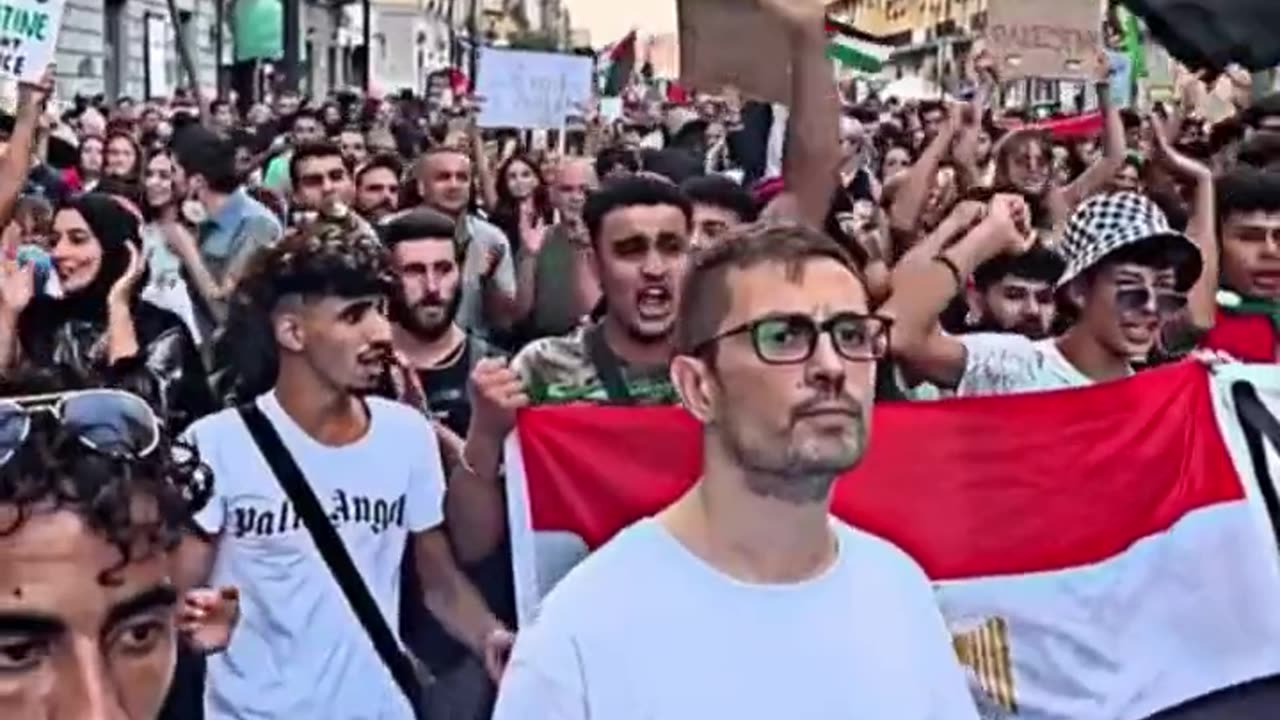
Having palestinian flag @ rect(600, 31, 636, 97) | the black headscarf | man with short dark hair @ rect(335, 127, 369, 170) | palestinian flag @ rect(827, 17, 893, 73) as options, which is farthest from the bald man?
palestinian flag @ rect(600, 31, 636, 97)

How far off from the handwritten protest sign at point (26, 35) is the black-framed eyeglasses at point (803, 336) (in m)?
4.77

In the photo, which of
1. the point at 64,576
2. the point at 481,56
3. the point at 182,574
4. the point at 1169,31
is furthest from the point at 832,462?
the point at 481,56

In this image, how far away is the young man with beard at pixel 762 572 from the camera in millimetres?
2975

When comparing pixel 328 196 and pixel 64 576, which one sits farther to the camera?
pixel 328 196

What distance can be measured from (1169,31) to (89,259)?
9.25 ft

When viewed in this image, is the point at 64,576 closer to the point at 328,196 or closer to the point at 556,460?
the point at 556,460

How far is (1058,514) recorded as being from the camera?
4.93m

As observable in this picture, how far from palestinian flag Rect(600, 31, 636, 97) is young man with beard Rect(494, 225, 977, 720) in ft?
68.6

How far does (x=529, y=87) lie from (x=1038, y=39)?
9.64 feet

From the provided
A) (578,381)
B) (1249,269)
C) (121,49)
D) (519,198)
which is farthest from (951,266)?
(121,49)

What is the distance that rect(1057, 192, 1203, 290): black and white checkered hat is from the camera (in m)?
5.36

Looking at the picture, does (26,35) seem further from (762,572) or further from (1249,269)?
(762,572)

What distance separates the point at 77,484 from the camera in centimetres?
210

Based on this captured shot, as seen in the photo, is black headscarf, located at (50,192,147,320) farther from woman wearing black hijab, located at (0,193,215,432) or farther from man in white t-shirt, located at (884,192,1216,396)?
man in white t-shirt, located at (884,192,1216,396)
